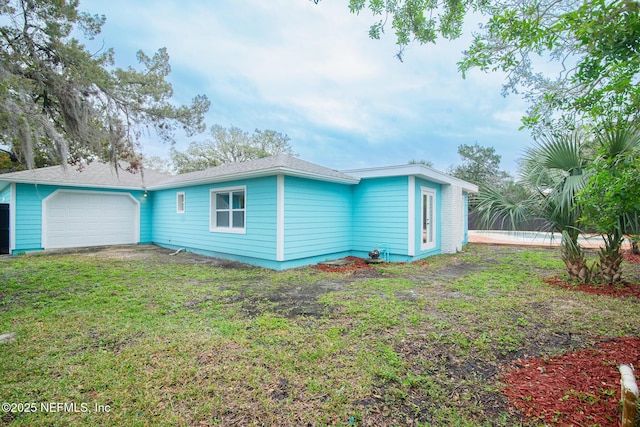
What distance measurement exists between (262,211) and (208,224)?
2.91 m

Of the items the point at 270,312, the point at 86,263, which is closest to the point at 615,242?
the point at 270,312

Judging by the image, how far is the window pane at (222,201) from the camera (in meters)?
9.43

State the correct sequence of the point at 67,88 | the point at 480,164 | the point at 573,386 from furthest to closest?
the point at 480,164, the point at 67,88, the point at 573,386

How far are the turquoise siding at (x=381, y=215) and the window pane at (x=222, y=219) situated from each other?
4079 mm

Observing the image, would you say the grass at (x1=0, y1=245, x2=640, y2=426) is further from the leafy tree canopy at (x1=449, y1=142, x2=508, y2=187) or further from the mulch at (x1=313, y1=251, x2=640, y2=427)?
the leafy tree canopy at (x1=449, y1=142, x2=508, y2=187)

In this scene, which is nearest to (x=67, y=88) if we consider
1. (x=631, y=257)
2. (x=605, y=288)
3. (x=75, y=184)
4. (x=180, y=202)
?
(x=180, y=202)

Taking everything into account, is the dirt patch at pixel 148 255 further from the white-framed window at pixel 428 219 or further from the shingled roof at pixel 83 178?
the white-framed window at pixel 428 219

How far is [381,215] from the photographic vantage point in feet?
29.5

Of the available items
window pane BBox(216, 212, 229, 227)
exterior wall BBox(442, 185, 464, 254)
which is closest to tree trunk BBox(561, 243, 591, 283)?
exterior wall BBox(442, 185, 464, 254)

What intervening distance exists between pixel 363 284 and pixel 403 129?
1756 centimetres

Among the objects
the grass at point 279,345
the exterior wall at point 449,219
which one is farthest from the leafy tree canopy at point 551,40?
the exterior wall at point 449,219

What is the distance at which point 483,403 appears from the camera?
2252mm

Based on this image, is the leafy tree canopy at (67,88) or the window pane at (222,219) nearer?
the leafy tree canopy at (67,88)

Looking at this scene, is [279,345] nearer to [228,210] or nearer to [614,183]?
[614,183]
